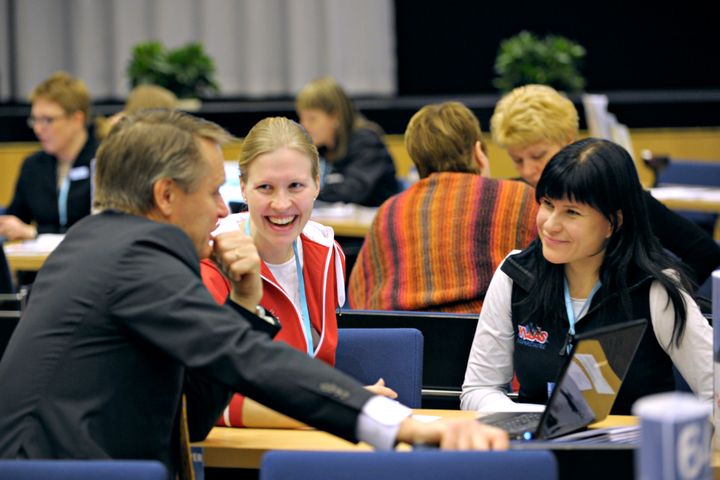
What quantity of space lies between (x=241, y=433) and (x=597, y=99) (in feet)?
13.0

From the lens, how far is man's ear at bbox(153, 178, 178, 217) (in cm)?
213

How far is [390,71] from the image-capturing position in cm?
1102

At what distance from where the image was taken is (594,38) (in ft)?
34.4

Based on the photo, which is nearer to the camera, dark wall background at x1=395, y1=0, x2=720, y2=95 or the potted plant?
the potted plant

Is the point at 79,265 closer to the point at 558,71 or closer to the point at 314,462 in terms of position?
the point at 314,462

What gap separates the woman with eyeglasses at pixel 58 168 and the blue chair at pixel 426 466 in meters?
4.37

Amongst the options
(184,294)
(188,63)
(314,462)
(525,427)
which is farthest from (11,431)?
(188,63)

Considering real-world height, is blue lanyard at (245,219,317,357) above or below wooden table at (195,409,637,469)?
above

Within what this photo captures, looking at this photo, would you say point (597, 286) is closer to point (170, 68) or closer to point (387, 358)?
point (387, 358)

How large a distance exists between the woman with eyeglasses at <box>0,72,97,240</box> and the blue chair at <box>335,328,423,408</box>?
3.34 metres

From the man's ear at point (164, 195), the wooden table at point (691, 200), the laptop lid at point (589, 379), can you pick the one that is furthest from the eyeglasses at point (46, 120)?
the laptop lid at point (589, 379)

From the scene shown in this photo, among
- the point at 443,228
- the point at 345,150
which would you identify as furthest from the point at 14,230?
the point at 443,228

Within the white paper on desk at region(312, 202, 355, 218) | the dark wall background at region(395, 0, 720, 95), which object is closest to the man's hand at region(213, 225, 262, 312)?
the white paper on desk at region(312, 202, 355, 218)

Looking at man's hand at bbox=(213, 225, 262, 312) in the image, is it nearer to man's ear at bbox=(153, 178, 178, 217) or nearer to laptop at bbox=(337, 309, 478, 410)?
man's ear at bbox=(153, 178, 178, 217)
